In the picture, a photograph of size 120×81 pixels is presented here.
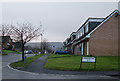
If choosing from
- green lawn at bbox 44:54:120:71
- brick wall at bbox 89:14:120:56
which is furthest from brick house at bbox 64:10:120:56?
green lawn at bbox 44:54:120:71

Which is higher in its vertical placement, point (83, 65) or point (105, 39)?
point (105, 39)

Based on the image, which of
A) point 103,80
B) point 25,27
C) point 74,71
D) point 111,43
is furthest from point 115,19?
point 103,80

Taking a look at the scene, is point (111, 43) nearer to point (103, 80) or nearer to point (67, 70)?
point (67, 70)

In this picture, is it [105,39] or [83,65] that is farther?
[105,39]

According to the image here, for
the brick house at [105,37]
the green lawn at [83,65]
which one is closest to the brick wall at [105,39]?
the brick house at [105,37]

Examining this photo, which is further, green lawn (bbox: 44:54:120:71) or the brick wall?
the brick wall

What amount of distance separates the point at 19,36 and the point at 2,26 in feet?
79.5

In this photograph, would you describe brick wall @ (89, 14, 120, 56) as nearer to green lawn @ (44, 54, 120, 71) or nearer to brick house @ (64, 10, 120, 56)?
brick house @ (64, 10, 120, 56)

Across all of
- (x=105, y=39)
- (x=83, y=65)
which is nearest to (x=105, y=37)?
(x=105, y=39)

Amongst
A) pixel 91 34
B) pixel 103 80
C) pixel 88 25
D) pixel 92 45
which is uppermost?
pixel 88 25

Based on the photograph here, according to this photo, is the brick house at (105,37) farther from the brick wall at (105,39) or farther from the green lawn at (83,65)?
the green lawn at (83,65)

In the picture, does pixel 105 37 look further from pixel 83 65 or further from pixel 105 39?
pixel 83 65

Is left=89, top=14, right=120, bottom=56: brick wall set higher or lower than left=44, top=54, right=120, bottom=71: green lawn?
higher

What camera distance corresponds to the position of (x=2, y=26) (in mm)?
41844
